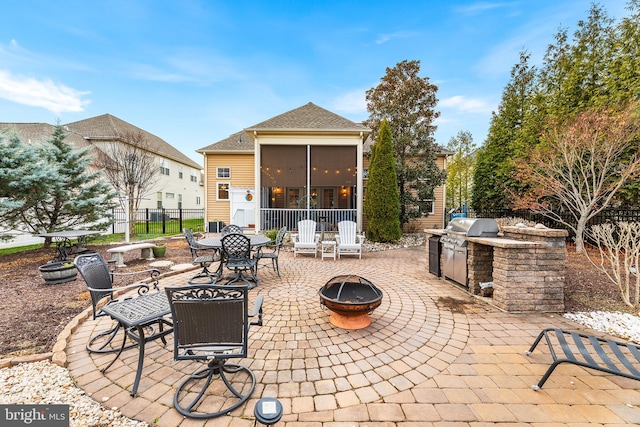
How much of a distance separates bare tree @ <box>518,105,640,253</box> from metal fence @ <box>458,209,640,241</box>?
442mm

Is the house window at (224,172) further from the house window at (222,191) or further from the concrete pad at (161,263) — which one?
the concrete pad at (161,263)

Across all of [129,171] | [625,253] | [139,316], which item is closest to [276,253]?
[139,316]

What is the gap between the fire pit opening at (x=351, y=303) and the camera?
2.90 m

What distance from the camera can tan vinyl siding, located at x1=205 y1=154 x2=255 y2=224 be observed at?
1392 centimetres

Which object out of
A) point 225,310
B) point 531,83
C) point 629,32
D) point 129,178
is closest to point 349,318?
point 225,310

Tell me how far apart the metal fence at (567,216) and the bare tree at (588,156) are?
442mm

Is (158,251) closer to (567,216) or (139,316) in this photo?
(139,316)

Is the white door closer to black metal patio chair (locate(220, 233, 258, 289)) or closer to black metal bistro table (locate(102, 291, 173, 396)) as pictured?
black metal patio chair (locate(220, 233, 258, 289))

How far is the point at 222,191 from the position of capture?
14.0 meters

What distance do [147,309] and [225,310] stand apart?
1.16 m

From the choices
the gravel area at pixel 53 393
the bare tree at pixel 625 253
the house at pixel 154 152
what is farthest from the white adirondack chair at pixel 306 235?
the house at pixel 154 152

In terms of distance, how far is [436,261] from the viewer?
5316 mm

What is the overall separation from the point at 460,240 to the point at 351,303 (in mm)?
2837

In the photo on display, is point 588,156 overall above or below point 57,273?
above
